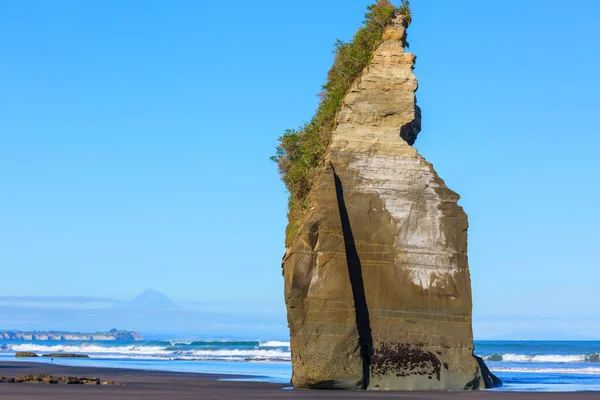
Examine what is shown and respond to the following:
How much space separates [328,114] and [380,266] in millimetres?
5331

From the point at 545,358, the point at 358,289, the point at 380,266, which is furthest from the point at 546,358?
the point at 358,289

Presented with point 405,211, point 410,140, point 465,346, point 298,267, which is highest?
point 410,140

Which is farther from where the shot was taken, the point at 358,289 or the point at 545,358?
the point at 545,358

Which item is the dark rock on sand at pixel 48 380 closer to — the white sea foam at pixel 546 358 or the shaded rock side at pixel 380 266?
the shaded rock side at pixel 380 266

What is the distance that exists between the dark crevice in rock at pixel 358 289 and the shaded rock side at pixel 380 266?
0.03m

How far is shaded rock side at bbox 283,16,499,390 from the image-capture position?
2222cm

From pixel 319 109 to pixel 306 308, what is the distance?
7.31 m

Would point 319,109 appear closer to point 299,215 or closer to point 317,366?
point 299,215

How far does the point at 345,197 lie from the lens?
23500 millimetres

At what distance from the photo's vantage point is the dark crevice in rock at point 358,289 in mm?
22844

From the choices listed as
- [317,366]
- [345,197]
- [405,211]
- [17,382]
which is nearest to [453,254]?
[405,211]

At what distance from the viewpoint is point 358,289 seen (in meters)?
23.1

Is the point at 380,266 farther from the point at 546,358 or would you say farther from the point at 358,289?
the point at 546,358

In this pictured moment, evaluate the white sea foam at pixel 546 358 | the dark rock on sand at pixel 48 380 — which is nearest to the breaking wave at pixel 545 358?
the white sea foam at pixel 546 358
